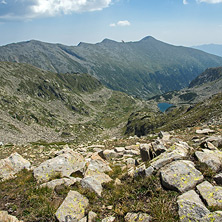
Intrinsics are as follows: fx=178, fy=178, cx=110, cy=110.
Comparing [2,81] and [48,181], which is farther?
[2,81]

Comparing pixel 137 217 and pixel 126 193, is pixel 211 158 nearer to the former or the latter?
pixel 126 193

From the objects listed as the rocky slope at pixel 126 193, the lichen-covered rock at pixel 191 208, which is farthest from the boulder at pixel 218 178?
the lichen-covered rock at pixel 191 208

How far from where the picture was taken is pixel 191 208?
768 centimetres

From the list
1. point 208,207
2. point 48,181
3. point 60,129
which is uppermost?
point 208,207

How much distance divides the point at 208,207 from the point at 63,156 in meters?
10.3

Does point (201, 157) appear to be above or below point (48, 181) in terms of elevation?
above

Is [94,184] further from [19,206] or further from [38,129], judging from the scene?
[38,129]

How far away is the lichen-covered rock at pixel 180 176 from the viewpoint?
30.4ft

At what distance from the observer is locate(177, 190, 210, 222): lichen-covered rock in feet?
24.1

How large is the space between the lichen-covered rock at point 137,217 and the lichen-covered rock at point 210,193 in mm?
2821

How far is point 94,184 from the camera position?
10.8 metres

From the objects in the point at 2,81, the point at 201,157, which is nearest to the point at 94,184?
the point at 201,157

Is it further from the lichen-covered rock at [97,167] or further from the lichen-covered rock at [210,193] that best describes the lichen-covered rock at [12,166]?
the lichen-covered rock at [210,193]

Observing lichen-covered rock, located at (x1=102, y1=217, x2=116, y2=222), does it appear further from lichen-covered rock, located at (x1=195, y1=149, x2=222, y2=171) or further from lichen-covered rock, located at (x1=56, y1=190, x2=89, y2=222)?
lichen-covered rock, located at (x1=195, y1=149, x2=222, y2=171)
